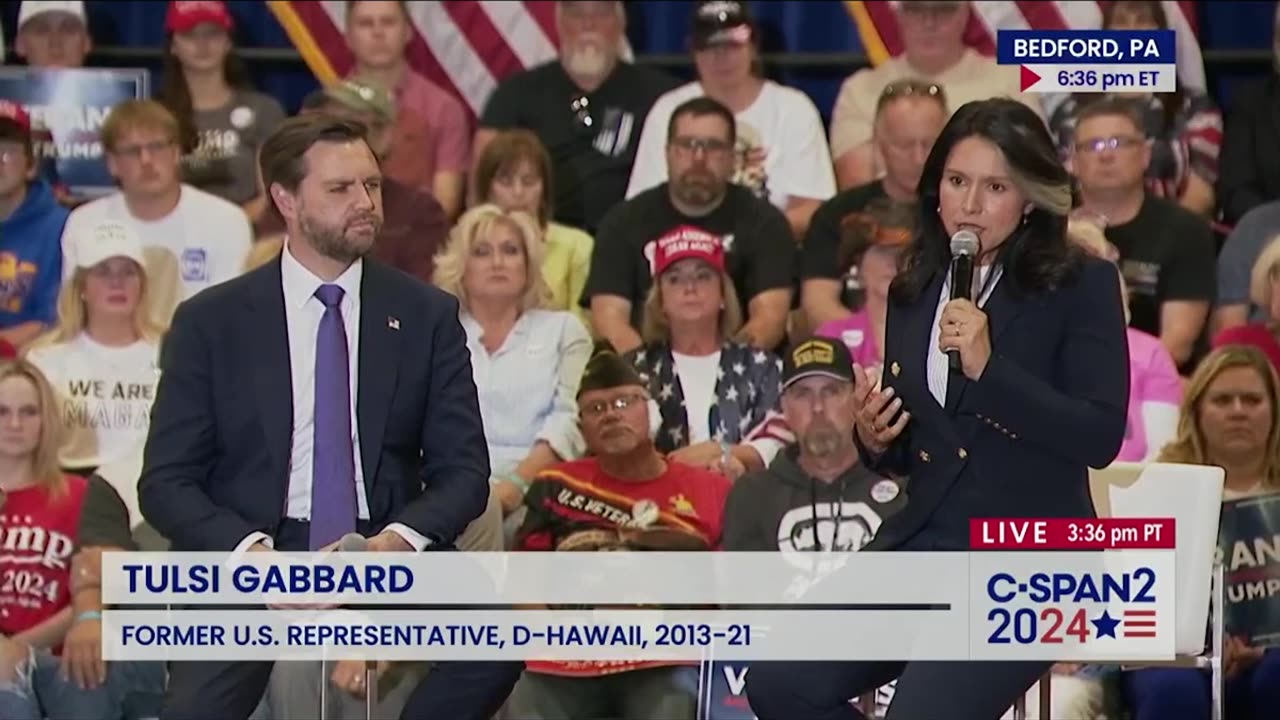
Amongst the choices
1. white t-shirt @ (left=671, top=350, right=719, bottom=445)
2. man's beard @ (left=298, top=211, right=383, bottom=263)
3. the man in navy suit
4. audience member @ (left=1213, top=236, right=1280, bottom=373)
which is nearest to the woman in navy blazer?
the man in navy suit

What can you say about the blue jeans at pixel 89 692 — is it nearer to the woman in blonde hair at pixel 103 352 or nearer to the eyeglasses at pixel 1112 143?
the woman in blonde hair at pixel 103 352

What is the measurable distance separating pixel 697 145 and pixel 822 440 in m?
1.55

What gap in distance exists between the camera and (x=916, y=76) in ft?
25.7

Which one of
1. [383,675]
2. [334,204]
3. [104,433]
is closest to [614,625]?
[383,675]

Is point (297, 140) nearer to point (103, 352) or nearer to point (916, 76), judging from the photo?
point (103, 352)

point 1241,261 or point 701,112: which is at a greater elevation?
point 701,112

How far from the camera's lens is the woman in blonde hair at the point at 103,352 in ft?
22.7

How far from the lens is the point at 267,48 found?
855 cm

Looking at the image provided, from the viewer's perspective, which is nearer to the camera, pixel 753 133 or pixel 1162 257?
pixel 1162 257

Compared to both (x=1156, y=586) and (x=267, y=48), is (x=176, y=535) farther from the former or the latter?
A: (x=267, y=48)

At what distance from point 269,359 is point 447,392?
38cm

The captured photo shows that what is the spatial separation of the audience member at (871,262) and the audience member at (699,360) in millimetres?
250

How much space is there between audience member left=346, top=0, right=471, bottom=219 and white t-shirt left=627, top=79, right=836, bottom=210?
0.68m

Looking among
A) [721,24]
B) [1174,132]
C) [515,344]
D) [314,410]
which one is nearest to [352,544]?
[314,410]
